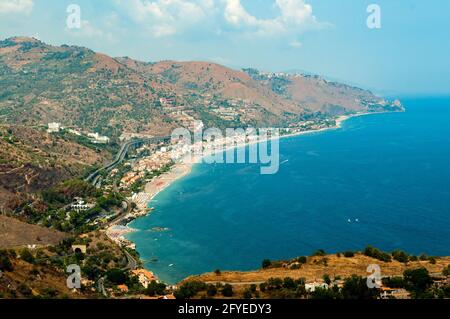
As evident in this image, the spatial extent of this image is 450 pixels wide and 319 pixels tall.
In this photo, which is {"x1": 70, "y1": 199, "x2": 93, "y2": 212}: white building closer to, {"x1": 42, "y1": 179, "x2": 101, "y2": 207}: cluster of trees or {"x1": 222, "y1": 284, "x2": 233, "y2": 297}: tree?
{"x1": 42, "y1": 179, "x2": 101, "y2": 207}: cluster of trees

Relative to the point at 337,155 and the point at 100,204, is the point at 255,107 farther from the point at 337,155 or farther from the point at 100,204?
the point at 100,204

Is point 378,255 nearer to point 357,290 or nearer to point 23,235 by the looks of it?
point 357,290

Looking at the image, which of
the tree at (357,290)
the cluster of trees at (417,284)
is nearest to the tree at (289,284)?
the tree at (357,290)

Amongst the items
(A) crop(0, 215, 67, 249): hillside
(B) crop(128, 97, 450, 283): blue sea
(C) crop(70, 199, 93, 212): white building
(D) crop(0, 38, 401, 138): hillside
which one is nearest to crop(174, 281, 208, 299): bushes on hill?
(B) crop(128, 97, 450, 283): blue sea

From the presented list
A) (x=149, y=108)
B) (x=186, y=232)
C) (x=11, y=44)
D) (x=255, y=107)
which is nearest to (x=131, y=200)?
(x=186, y=232)

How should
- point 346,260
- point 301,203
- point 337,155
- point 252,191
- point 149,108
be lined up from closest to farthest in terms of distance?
point 346,260 → point 301,203 → point 252,191 → point 337,155 → point 149,108

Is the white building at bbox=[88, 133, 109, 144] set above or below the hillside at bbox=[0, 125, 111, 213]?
above
